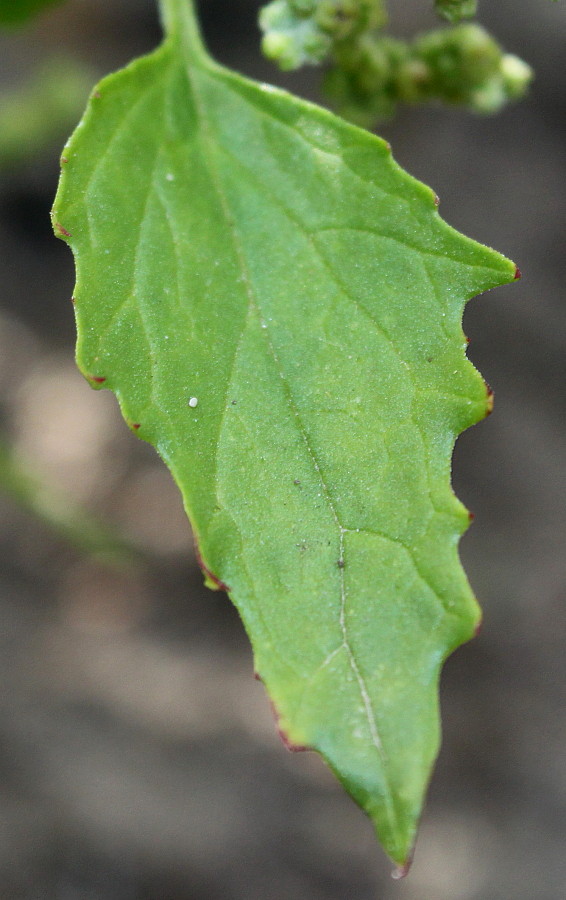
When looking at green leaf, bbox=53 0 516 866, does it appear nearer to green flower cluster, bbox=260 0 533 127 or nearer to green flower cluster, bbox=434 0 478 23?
green flower cluster, bbox=260 0 533 127

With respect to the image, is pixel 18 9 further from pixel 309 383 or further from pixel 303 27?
pixel 309 383

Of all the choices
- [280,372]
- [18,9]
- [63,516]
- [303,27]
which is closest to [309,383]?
[280,372]

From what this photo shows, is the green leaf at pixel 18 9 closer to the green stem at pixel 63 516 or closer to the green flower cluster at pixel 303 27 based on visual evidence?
the green flower cluster at pixel 303 27

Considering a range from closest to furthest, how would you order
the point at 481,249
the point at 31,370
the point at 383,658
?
the point at 383,658 → the point at 481,249 → the point at 31,370

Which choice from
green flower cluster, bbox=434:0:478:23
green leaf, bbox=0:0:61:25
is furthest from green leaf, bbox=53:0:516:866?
green leaf, bbox=0:0:61:25

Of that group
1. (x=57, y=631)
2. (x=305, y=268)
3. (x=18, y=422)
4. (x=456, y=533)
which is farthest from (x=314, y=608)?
(x=18, y=422)

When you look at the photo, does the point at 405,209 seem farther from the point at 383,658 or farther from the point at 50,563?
the point at 50,563
